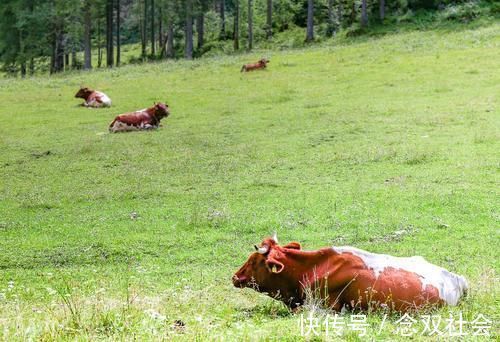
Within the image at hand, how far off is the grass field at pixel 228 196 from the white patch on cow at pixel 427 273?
25 centimetres

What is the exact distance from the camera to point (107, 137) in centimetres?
2142

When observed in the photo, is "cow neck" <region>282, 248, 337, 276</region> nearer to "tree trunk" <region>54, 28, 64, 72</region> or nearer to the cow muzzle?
the cow muzzle

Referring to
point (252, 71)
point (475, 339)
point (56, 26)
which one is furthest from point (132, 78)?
point (475, 339)

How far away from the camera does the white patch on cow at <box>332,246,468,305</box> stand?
22.8 feet

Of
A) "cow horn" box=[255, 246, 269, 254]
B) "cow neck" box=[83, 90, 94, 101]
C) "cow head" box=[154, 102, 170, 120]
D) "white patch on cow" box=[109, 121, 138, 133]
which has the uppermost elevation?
"cow horn" box=[255, 246, 269, 254]

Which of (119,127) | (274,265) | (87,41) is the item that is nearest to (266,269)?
(274,265)

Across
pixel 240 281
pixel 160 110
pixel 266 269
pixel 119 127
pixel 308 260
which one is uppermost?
pixel 308 260

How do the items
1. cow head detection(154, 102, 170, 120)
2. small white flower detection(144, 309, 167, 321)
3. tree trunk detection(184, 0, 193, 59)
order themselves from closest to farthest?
1. small white flower detection(144, 309, 167, 321)
2. cow head detection(154, 102, 170, 120)
3. tree trunk detection(184, 0, 193, 59)

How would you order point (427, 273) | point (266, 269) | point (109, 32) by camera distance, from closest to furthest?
point (427, 273)
point (266, 269)
point (109, 32)

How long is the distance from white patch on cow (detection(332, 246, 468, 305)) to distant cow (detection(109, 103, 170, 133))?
1648cm

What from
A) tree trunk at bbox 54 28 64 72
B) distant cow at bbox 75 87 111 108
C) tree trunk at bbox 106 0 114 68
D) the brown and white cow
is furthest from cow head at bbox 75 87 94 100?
tree trunk at bbox 54 28 64 72

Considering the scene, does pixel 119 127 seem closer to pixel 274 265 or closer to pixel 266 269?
pixel 266 269

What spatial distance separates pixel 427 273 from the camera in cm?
715

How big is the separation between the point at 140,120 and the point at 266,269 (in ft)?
53.4
